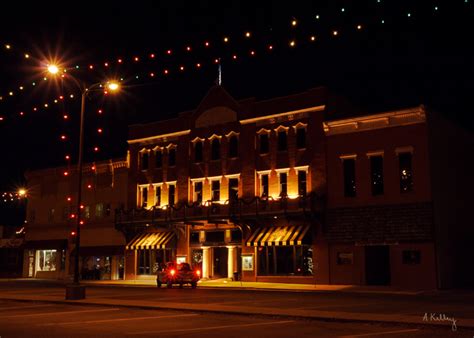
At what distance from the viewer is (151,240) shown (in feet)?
142

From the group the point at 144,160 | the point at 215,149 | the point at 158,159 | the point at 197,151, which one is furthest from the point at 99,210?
the point at 215,149

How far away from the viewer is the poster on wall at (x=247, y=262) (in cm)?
3856

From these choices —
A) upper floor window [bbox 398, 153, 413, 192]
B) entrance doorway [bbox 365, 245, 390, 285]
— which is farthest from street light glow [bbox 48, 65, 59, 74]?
entrance doorway [bbox 365, 245, 390, 285]

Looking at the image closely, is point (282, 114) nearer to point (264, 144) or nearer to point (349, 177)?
point (264, 144)

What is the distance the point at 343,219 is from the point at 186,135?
47.8 feet

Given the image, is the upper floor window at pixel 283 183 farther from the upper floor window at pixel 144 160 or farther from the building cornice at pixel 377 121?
the upper floor window at pixel 144 160

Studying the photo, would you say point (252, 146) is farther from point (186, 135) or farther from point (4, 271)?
point (4, 271)

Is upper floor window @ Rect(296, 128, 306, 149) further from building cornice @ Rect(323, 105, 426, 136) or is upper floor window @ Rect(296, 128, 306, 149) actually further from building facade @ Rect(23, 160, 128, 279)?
building facade @ Rect(23, 160, 128, 279)

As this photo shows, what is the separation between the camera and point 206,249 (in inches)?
1639

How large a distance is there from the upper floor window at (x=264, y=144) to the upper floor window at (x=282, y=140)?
0.89m

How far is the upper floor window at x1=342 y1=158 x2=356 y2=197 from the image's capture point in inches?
1379

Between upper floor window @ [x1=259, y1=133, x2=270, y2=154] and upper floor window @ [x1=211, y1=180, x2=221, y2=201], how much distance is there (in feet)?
13.7

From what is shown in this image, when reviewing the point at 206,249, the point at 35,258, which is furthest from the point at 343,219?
the point at 35,258

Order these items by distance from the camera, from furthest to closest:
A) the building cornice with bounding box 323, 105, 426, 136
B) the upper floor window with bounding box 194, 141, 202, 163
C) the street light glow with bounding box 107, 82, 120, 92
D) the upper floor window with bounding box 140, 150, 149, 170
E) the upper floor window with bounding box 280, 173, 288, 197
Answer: the upper floor window with bounding box 140, 150, 149, 170 → the upper floor window with bounding box 194, 141, 202, 163 → the upper floor window with bounding box 280, 173, 288, 197 → the building cornice with bounding box 323, 105, 426, 136 → the street light glow with bounding box 107, 82, 120, 92
